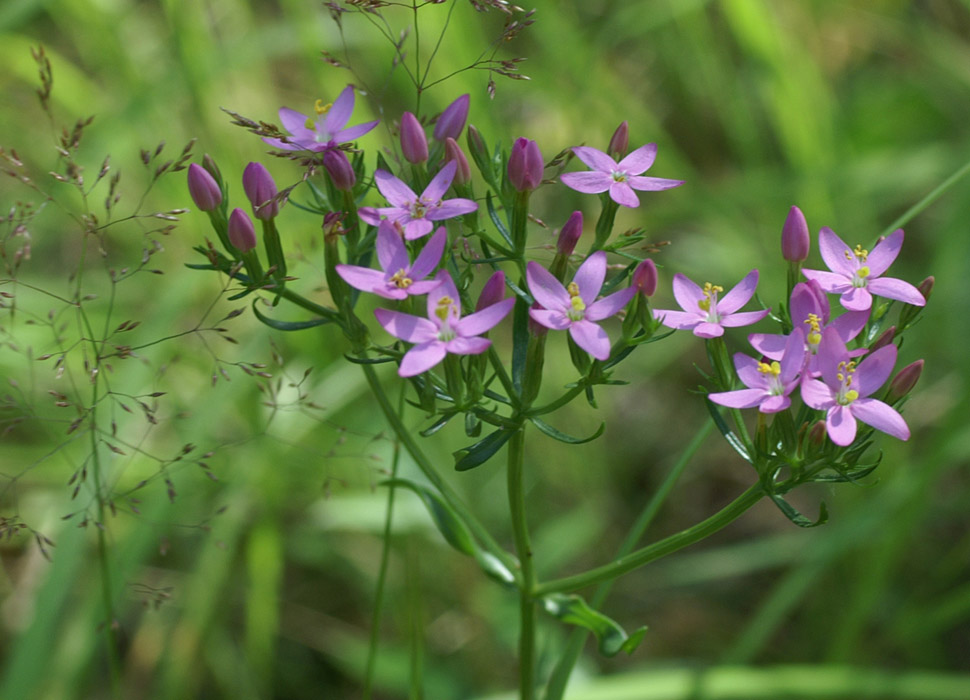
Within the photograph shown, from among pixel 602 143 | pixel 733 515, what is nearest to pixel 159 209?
pixel 602 143

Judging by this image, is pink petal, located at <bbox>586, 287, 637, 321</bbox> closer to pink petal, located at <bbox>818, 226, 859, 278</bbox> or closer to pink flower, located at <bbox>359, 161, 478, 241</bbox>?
pink flower, located at <bbox>359, 161, 478, 241</bbox>

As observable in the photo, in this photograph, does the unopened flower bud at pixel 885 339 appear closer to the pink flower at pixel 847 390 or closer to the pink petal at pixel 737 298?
the pink flower at pixel 847 390

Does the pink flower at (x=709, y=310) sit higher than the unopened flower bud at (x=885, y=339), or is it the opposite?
the pink flower at (x=709, y=310)

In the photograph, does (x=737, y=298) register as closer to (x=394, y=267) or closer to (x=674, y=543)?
A: (x=674, y=543)

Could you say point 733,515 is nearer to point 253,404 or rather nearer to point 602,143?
point 253,404

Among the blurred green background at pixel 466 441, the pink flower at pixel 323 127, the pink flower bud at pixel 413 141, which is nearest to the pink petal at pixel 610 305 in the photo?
the pink flower bud at pixel 413 141

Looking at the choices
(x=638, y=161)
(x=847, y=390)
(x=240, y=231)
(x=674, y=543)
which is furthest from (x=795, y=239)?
(x=240, y=231)
